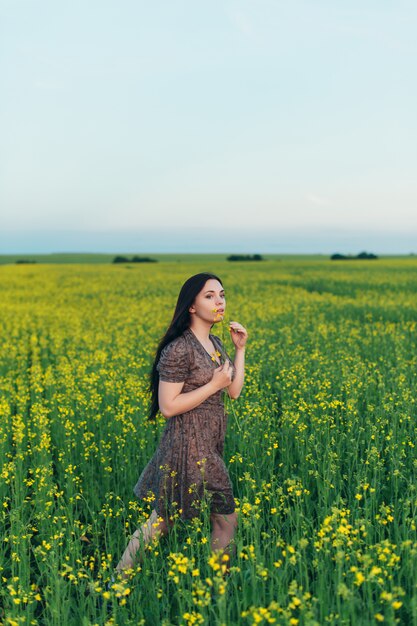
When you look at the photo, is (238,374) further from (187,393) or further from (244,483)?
(244,483)

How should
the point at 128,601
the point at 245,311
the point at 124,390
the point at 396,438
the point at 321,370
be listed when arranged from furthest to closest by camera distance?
the point at 245,311
the point at 321,370
the point at 124,390
the point at 396,438
the point at 128,601

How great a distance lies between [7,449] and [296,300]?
16.5 meters

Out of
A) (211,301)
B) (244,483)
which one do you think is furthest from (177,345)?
(244,483)

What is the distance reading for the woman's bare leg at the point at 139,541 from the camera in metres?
4.32

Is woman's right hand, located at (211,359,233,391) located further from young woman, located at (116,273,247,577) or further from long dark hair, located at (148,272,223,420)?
long dark hair, located at (148,272,223,420)

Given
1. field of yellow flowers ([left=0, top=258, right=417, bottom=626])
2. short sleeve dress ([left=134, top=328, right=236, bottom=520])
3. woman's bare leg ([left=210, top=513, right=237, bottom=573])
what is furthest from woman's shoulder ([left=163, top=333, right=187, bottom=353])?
woman's bare leg ([left=210, top=513, right=237, bottom=573])

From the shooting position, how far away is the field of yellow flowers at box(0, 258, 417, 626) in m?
3.59

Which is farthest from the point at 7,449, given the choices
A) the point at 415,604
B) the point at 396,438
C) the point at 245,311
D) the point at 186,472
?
the point at 245,311

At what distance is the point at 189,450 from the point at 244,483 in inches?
54.3

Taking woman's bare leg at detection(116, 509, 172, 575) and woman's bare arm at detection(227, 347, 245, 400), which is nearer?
woman's bare leg at detection(116, 509, 172, 575)

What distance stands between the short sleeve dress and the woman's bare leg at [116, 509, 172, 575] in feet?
0.36

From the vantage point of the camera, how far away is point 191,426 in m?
4.54

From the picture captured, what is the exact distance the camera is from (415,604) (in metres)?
3.19

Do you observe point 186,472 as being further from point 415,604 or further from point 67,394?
point 67,394
